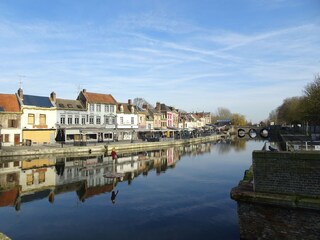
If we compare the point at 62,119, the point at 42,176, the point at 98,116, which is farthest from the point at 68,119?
the point at 42,176

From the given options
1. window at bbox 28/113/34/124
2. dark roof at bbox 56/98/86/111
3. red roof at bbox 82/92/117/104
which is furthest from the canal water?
red roof at bbox 82/92/117/104

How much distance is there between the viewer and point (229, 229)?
13.6 metres

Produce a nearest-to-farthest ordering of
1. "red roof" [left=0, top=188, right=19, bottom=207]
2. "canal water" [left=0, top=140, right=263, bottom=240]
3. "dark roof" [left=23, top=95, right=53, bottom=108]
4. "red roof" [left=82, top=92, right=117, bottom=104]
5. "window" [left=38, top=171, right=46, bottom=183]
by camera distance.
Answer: "canal water" [left=0, top=140, right=263, bottom=240], "red roof" [left=0, top=188, right=19, bottom=207], "window" [left=38, top=171, right=46, bottom=183], "dark roof" [left=23, top=95, right=53, bottom=108], "red roof" [left=82, top=92, right=117, bottom=104]

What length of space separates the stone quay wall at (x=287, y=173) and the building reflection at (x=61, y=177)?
475 inches

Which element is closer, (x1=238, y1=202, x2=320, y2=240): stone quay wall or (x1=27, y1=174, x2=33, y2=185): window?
(x1=238, y1=202, x2=320, y2=240): stone quay wall

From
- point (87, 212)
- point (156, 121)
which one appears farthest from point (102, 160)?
point (156, 121)

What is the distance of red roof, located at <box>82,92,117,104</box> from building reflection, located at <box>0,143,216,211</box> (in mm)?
22539

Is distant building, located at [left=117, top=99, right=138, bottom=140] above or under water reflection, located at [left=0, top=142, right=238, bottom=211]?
above

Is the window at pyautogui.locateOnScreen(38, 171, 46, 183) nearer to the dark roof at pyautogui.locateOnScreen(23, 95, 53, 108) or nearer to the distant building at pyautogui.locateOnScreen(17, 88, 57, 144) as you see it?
the distant building at pyautogui.locateOnScreen(17, 88, 57, 144)

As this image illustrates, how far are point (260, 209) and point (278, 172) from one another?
1.40 m

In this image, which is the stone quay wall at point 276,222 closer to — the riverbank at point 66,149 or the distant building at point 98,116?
the riverbank at point 66,149

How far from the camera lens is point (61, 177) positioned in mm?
26516

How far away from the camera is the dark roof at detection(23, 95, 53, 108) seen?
49472mm

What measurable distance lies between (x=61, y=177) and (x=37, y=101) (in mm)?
28412
